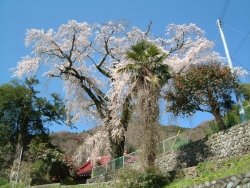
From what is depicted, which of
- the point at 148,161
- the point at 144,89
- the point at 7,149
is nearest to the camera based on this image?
the point at 148,161

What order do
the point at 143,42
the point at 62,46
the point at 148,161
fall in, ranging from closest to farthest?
the point at 148,161
the point at 143,42
the point at 62,46

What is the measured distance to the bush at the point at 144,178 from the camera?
10.2 m

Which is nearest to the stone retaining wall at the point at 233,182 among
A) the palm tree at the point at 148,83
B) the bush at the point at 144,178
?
the bush at the point at 144,178

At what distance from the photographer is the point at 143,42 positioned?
13.3m

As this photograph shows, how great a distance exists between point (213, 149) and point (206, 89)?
8.31 feet

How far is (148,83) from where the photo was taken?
40.5 ft

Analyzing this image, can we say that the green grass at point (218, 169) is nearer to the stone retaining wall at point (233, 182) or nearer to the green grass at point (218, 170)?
the green grass at point (218, 170)

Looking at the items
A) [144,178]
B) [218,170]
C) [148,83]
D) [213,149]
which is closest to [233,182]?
[218,170]

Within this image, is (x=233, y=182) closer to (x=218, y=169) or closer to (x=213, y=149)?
(x=218, y=169)

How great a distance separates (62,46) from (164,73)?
9935 millimetres

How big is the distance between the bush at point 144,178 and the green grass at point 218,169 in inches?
16.1

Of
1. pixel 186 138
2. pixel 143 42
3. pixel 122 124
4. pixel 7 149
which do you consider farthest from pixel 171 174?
pixel 7 149

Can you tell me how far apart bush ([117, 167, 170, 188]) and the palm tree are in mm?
531

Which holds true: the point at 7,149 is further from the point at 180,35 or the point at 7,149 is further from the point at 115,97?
the point at 180,35
